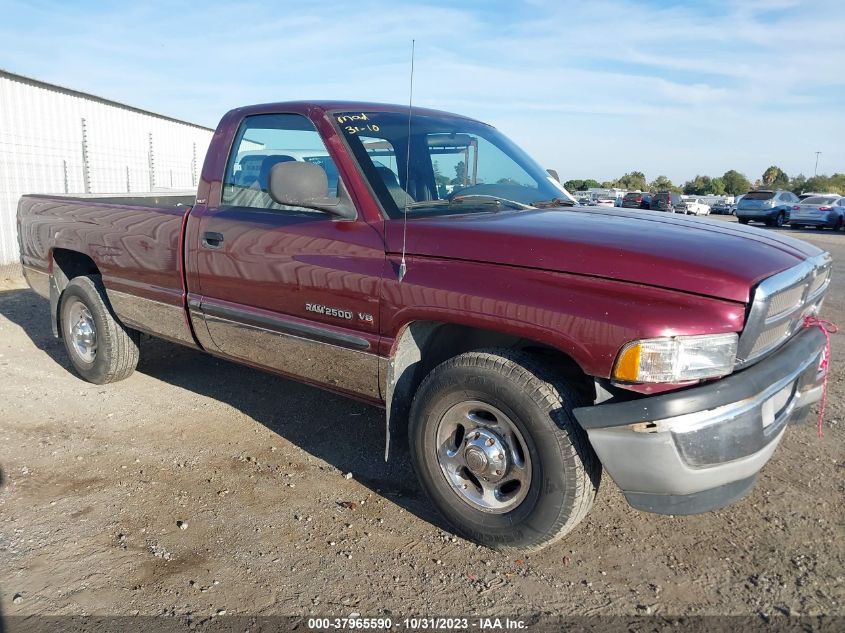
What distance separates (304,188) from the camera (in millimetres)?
3139

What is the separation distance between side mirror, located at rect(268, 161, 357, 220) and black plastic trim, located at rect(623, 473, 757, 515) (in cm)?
181

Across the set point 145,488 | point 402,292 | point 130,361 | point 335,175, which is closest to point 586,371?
point 402,292

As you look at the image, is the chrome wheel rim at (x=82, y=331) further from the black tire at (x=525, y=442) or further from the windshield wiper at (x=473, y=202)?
the black tire at (x=525, y=442)

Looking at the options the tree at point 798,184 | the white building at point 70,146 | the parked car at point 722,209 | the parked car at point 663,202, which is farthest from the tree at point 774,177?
the white building at point 70,146

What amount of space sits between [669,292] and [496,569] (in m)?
1.37

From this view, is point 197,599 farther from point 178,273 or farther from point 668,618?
point 178,273

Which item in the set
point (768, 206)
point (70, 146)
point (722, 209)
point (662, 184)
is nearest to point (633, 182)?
point (662, 184)

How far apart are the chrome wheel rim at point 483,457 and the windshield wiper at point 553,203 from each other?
1372mm

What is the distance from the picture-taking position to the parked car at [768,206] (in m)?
26.9

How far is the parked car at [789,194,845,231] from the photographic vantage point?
80.0 feet

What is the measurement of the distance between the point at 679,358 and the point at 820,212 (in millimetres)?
26372

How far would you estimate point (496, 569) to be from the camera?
2795 millimetres

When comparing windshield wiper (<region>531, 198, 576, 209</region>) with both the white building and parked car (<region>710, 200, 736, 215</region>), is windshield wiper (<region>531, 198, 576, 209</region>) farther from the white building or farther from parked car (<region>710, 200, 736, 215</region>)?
parked car (<region>710, 200, 736, 215</region>)

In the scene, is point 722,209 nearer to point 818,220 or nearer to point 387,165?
point 818,220
